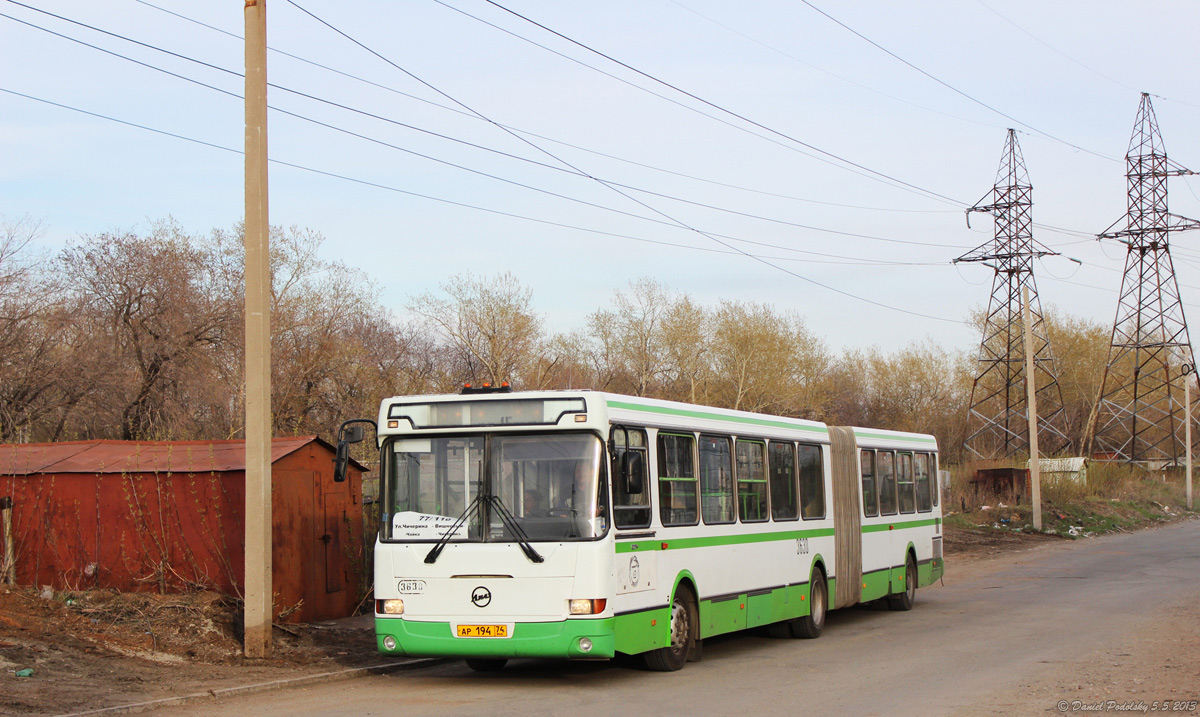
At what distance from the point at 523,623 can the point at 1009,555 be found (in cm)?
2462

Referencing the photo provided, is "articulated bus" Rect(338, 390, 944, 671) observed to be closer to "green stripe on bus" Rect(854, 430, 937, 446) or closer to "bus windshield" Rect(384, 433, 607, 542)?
"bus windshield" Rect(384, 433, 607, 542)

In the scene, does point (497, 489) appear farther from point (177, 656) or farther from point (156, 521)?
point (156, 521)

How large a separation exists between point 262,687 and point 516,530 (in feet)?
9.06

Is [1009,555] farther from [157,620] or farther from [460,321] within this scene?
[460,321]

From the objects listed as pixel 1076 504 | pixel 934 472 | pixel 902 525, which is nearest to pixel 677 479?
pixel 902 525

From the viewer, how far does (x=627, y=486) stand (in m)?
10.7

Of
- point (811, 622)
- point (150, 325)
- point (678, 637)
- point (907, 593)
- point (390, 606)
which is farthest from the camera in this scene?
point (150, 325)

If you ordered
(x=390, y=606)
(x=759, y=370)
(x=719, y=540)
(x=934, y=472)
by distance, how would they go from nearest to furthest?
(x=390, y=606), (x=719, y=540), (x=934, y=472), (x=759, y=370)

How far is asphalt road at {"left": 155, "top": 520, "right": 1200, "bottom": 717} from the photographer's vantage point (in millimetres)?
9633

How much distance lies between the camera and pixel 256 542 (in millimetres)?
12102

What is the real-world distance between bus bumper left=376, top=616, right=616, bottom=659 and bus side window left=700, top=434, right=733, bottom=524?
2.65 meters

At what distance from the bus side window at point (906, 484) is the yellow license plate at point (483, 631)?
10.7 meters

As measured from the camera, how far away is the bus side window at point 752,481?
13734 mm

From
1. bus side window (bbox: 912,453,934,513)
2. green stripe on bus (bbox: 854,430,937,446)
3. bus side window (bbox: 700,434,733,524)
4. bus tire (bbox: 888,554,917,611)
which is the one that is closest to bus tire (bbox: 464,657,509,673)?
bus side window (bbox: 700,434,733,524)
